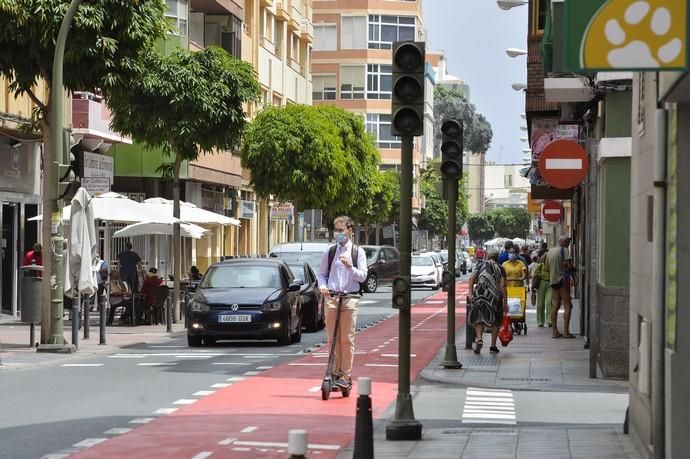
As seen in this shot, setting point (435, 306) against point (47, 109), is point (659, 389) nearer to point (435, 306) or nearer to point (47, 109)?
point (47, 109)

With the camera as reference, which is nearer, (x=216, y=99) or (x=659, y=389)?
(x=659, y=389)

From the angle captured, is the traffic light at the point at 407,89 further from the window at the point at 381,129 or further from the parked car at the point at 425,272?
the window at the point at 381,129

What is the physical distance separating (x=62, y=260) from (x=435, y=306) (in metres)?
24.5

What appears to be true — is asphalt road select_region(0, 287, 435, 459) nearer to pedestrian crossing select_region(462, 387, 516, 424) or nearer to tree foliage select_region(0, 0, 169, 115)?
pedestrian crossing select_region(462, 387, 516, 424)

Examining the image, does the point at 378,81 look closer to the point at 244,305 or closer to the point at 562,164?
the point at 244,305

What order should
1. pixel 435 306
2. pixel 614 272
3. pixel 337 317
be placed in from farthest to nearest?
pixel 435 306
pixel 614 272
pixel 337 317

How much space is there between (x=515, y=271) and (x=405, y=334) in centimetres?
1728

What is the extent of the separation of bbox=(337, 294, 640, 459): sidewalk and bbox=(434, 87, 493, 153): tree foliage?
13204 centimetres

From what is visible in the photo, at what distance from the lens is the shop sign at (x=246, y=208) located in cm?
6681

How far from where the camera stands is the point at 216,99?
36.5 metres

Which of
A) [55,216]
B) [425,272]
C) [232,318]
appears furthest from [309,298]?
[425,272]

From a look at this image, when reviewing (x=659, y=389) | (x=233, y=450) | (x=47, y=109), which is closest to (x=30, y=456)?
(x=233, y=450)

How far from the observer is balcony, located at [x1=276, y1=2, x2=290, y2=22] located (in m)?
73.3

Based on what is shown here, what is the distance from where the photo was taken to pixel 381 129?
357ft
